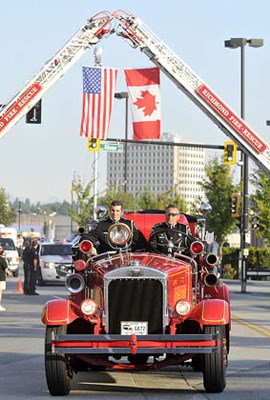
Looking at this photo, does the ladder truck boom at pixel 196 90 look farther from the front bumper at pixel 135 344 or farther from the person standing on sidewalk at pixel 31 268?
the front bumper at pixel 135 344

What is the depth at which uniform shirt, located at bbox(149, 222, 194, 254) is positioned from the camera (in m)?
14.7

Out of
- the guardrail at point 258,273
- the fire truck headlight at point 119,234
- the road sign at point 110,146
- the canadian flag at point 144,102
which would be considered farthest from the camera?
the guardrail at point 258,273

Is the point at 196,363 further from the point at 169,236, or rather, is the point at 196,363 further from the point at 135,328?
the point at 135,328

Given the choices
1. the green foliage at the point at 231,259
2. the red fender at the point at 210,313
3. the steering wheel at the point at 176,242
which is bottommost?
the green foliage at the point at 231,259

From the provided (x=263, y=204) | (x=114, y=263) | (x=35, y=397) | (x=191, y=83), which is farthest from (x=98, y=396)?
(x=263, y=204)

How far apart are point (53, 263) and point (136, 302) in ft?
109

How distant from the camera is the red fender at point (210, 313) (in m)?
13.3

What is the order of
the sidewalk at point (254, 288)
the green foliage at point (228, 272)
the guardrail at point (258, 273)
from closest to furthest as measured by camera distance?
the sidewalk at point (254, 288)
the guardrail at point (258, 273)
the green foliage at point (228, 272)

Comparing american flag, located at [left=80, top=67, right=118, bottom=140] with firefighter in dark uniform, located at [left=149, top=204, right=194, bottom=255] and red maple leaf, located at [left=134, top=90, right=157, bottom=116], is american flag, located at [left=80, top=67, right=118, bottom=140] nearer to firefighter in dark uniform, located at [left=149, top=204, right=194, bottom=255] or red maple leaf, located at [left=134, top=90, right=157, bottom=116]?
red maple leaf, located at [left=134, top=90, right=157, bottom=116]

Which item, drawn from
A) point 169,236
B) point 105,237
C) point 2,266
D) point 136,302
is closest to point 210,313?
point 136,302

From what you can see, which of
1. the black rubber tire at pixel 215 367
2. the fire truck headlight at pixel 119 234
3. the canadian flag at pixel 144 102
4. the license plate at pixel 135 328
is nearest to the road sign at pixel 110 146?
the canadian flag at pixel 144 102

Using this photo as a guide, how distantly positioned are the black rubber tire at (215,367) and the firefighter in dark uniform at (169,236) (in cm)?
162

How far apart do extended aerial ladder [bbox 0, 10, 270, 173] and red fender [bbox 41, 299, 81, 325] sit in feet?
90.2

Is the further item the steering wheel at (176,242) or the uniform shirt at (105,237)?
the uniform shirt at (105,237)
